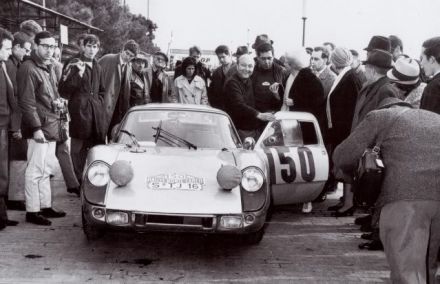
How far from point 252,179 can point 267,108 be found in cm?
334

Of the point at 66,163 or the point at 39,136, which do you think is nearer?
the point at 39,136

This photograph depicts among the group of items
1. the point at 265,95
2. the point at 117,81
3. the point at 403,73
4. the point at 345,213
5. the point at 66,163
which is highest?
the point at 403,73

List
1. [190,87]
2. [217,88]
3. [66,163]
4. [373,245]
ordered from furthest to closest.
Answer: [217,88], [190,87], [66,163], [373,245]

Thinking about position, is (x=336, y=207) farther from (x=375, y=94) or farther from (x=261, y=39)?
(x=261, y=39)

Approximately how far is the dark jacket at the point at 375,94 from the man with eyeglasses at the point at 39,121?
10.7 ft

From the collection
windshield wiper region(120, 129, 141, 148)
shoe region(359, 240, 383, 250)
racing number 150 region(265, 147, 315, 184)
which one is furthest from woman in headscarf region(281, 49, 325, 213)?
windshield wiper region(120, 129, 141, 148)

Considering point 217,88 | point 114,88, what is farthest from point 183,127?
point 217,88

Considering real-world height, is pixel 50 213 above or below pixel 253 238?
below

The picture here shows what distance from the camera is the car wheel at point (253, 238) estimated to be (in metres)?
6.22

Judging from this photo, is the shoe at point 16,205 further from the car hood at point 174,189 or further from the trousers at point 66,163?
the car hood at point 174,189

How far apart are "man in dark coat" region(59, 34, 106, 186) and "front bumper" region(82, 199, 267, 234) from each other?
3097 mm

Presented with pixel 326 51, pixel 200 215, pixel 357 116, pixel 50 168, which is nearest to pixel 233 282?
pixel 200 215

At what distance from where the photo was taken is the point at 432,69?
483 centimetres

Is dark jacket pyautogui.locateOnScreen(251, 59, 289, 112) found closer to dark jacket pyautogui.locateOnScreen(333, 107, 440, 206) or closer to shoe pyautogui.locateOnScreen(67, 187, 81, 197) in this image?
shoe pyautogui.locateOnScreen(67, 187, 81, 197)
